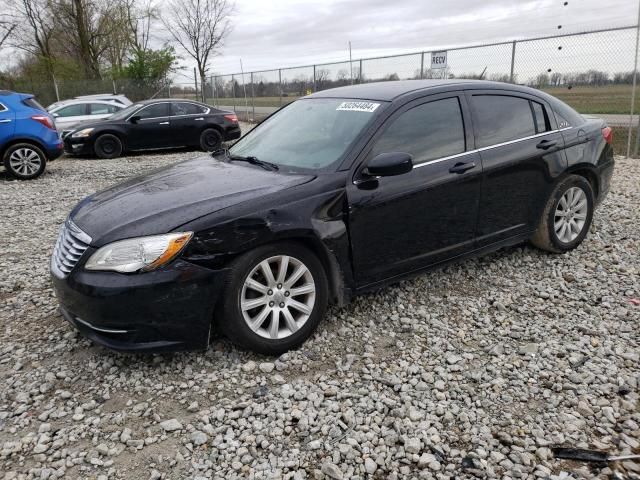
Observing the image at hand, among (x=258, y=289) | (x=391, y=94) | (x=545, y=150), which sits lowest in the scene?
(x=258, y=289)

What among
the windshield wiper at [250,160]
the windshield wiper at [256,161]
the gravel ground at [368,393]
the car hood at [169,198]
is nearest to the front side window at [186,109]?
the windshield wiper at [250,160]

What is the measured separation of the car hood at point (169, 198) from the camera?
9.59 feet

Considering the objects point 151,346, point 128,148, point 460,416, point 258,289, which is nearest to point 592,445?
point 460,416

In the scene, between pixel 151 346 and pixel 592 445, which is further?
pixel 151 346

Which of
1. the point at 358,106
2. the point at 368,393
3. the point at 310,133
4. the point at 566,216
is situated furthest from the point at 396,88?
the point at 368,393

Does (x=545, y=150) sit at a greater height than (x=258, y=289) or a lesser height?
greater

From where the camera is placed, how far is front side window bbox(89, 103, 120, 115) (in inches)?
565

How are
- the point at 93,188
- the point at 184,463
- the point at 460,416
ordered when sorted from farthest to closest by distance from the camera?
the point at 93,188
the point at 460,416
the point at 184,463

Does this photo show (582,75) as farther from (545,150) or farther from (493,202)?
(493,202)

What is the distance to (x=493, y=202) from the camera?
4.02 metres

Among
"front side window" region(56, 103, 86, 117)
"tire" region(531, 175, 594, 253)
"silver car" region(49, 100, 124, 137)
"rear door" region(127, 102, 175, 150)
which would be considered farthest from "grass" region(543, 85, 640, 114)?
"front side window" region(56, 103, 86, 117)

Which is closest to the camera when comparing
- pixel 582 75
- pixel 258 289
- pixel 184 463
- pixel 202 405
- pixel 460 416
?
pixel 184 463

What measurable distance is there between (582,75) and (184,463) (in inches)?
448

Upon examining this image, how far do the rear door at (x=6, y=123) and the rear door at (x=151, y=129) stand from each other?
327cm
